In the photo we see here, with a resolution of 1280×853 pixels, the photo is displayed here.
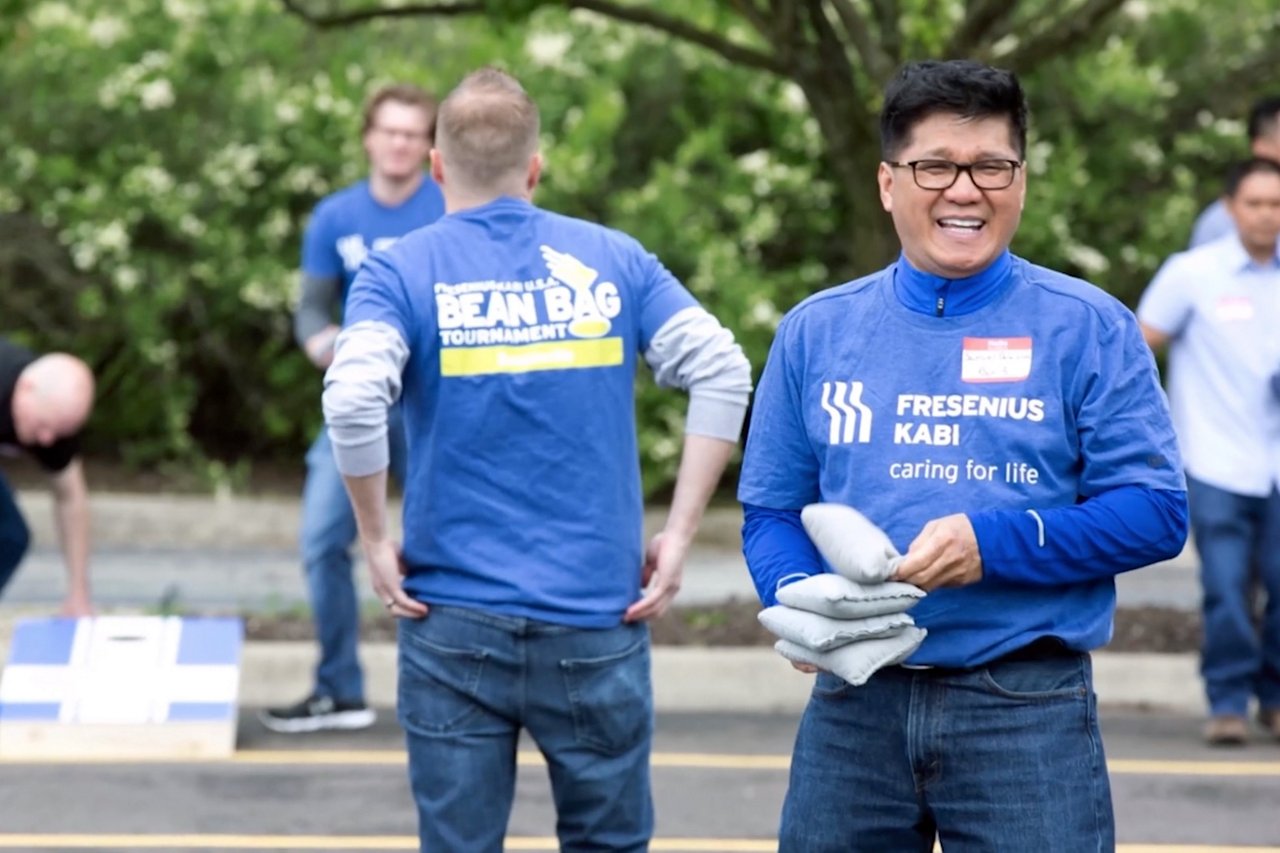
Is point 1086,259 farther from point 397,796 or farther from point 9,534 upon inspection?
point 9,534

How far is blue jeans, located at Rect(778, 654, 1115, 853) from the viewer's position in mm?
3494

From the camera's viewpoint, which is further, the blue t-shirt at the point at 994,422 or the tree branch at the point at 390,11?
the tree branch at the point at 390,11

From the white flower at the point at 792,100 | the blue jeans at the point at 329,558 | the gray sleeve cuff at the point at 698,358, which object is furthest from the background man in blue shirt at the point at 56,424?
the white flower at the point at 792,100

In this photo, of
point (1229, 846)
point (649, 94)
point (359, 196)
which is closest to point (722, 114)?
point (649, 94)

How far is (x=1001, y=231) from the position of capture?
11.7 feet

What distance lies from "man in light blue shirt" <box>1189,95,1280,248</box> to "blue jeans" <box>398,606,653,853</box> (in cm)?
415

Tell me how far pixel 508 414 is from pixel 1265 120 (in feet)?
14.5

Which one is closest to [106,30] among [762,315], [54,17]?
[54,17]

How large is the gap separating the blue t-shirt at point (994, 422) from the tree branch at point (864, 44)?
531 centimetres

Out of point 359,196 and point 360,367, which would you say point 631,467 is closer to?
point 360,367

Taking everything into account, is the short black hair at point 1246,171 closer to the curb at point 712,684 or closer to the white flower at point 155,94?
the curb at point 712,684

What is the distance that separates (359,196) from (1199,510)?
296 cm

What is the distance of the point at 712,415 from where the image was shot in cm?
496

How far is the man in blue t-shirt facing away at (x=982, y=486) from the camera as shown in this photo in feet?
11.4
